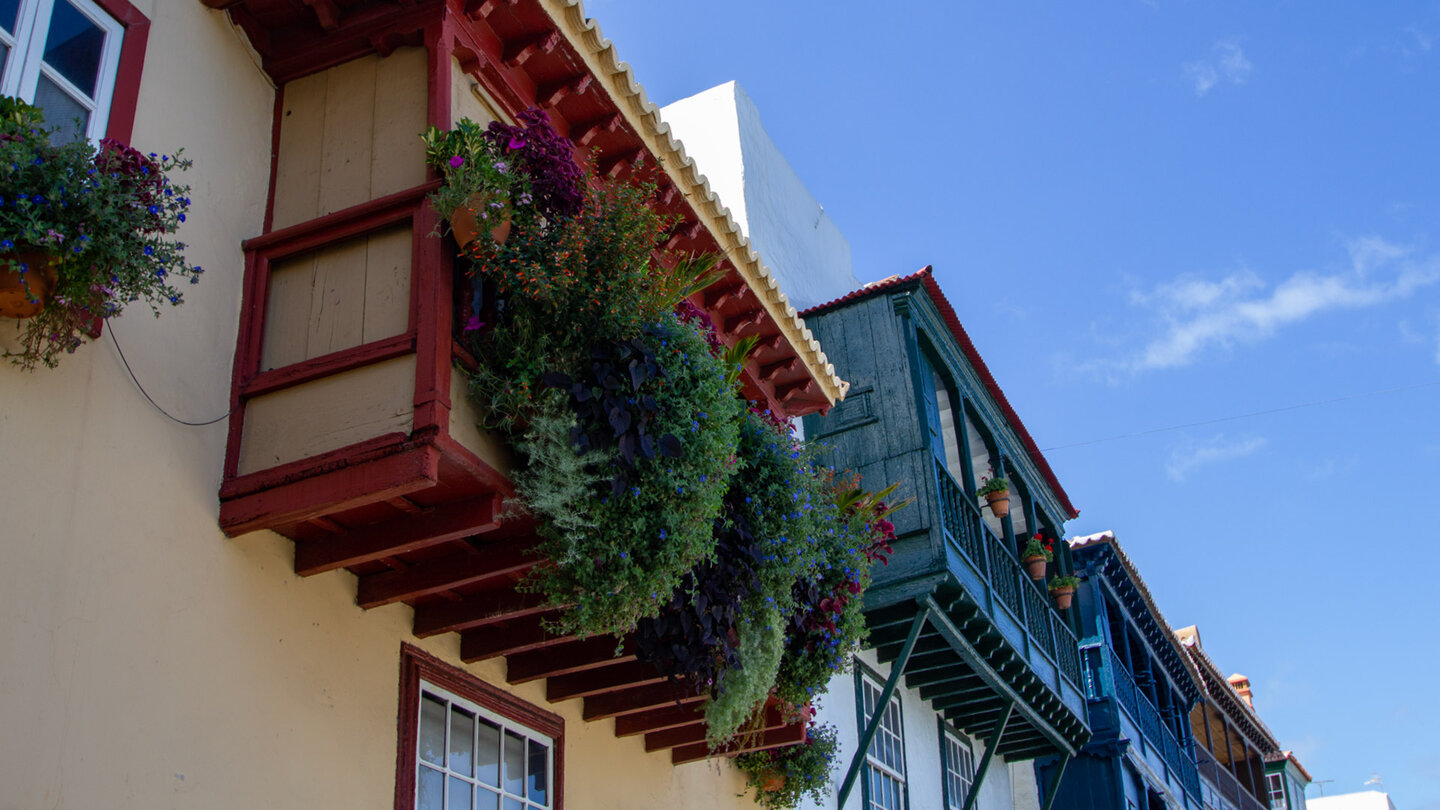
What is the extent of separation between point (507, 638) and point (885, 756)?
654 cm

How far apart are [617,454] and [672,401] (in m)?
0.42

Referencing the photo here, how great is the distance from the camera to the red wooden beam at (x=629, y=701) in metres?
8.04

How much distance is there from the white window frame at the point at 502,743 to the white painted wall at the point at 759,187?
817cm

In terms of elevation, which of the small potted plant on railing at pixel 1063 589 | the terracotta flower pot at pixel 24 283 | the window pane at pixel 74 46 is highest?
the small potted plant on railing at pixel 1063 589

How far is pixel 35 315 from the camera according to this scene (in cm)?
505

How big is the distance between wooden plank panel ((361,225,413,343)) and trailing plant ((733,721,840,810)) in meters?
4.95

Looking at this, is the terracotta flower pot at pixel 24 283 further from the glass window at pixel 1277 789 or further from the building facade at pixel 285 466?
the glass window at pixel 1277 789

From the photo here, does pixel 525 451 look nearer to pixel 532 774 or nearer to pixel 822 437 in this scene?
pixel 532 774

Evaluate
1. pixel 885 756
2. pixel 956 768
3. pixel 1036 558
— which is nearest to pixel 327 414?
pixel 885 756

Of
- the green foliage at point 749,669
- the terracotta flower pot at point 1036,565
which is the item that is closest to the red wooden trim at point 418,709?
the green foliage at point 749,669

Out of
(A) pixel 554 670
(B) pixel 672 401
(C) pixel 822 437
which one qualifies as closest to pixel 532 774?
(A) pixel 554 670

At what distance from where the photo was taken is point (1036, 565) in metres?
15.6

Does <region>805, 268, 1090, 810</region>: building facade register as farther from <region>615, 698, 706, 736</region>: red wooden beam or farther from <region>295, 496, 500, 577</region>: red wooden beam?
<region>295, 496, 500, 577</region>: red wooden beam

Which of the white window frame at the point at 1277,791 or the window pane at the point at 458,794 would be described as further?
the white window frame at the point at 1277,791
